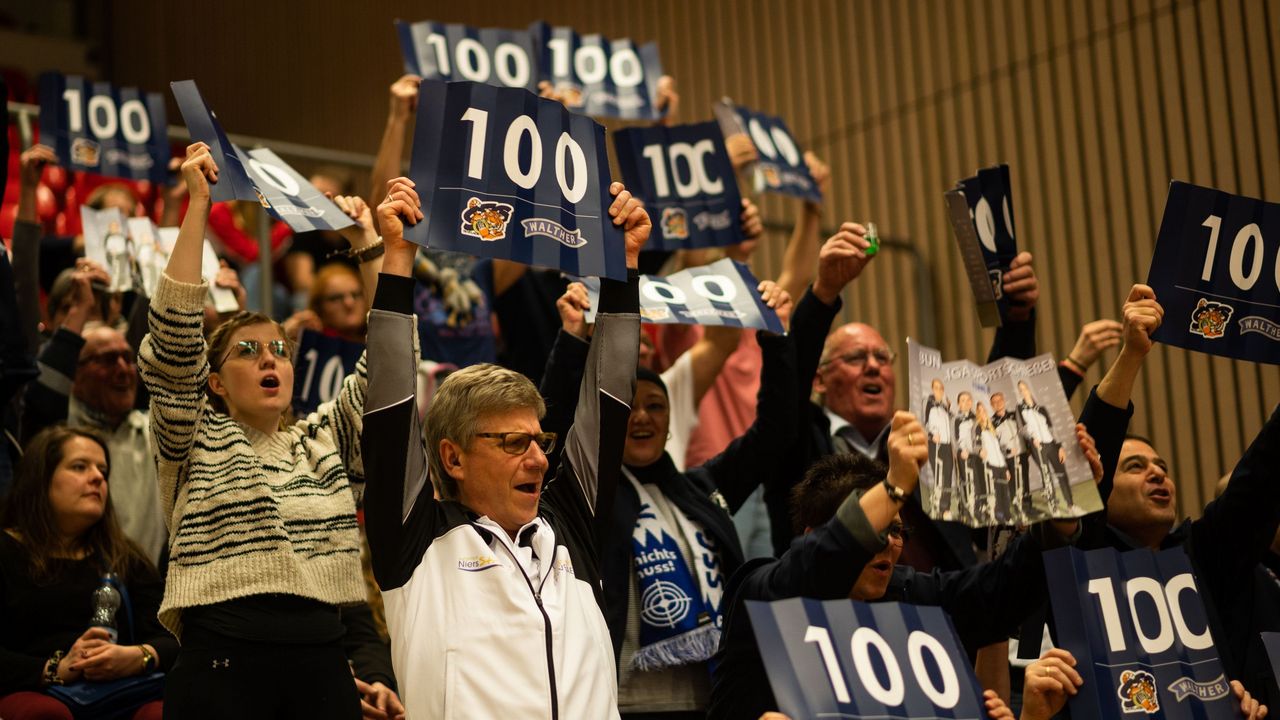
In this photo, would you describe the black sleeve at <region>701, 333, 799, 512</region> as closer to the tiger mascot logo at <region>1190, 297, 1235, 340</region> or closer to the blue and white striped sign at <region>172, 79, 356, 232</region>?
the tiger mascot logo at <region>1190, 297, 1235, 340</region>

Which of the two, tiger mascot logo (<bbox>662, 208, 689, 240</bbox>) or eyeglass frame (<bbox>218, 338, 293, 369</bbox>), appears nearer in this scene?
eyeglass frame (<bbox>218, 338, 293, 369</bbox>)

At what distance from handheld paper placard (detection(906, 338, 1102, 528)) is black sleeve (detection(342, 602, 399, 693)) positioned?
1.64 metres

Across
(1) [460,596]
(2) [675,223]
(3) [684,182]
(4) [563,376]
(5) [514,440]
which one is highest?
(3) [684,182]

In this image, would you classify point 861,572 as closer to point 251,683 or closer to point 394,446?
point 394,446

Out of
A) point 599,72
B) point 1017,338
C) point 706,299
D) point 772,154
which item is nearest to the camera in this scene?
point 1017,338

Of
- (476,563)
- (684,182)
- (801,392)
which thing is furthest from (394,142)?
(476,563)

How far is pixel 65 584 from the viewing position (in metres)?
3.48

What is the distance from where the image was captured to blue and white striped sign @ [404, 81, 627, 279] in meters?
2.68

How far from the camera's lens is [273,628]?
266cm

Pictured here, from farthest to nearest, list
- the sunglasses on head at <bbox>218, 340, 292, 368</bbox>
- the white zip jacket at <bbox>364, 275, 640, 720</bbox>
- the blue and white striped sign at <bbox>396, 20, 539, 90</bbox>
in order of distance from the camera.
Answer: the blue and white striped sign at <bbox>396, 20, 539, 90</bbox>, the sunglasses on head at <bbox>218, 340, 292, 368</bbox>, the white zip jacket at <bbox>364, 275, 640, 720</bbox>

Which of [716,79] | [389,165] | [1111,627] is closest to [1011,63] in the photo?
[716,79]

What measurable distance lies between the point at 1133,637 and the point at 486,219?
151cm

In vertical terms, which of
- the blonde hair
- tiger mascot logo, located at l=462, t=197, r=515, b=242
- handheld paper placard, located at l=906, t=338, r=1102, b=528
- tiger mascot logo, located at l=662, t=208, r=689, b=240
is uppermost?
tiger mascot logo, located at l=662, t=208, r=689, b=240

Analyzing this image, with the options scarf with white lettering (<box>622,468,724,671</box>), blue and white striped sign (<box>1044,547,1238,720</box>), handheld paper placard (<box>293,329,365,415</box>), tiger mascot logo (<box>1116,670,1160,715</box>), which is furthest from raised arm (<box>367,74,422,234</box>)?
tiger mascot logo (<box>1116,670,1160,715</box>)
